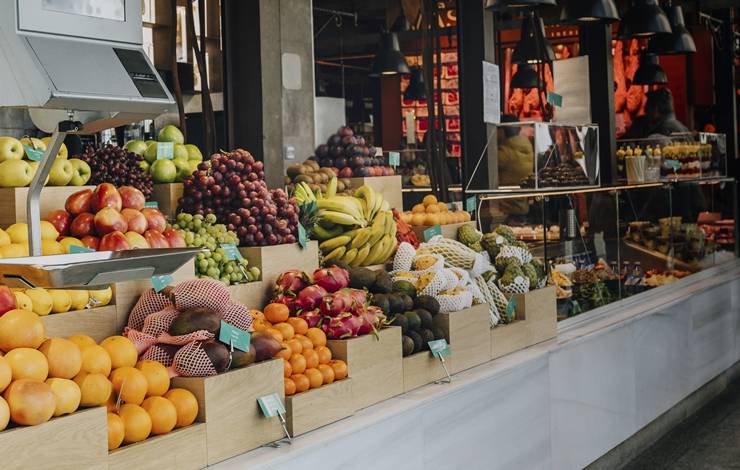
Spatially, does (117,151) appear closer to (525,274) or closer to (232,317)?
(232,317)

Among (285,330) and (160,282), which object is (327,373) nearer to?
(285,330)

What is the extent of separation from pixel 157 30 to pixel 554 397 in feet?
9.69

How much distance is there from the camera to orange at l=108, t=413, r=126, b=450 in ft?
8.04

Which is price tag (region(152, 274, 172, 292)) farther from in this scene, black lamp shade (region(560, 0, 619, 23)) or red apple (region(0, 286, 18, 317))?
black lamp shade (region(560, 0, 619, 23))

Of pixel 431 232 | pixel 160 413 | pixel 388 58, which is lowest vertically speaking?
pixel 160 413

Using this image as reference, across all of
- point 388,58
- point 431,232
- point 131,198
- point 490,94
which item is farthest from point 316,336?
point 388,58

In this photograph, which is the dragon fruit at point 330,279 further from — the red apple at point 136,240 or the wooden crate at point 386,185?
the wooden crate at point 386,185

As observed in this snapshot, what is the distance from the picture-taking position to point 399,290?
13.2ft

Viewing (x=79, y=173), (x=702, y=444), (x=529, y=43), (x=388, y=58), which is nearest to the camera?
(x=79, y=173)

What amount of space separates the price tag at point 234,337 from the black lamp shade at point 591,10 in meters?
3.72

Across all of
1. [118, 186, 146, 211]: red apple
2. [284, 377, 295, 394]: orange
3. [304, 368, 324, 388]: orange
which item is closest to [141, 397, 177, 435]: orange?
[284, 377, 295, 394]: orange

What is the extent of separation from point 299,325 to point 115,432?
3.26ft

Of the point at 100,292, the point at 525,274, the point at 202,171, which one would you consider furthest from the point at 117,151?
the point at 525,274

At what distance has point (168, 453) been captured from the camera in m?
2.57
